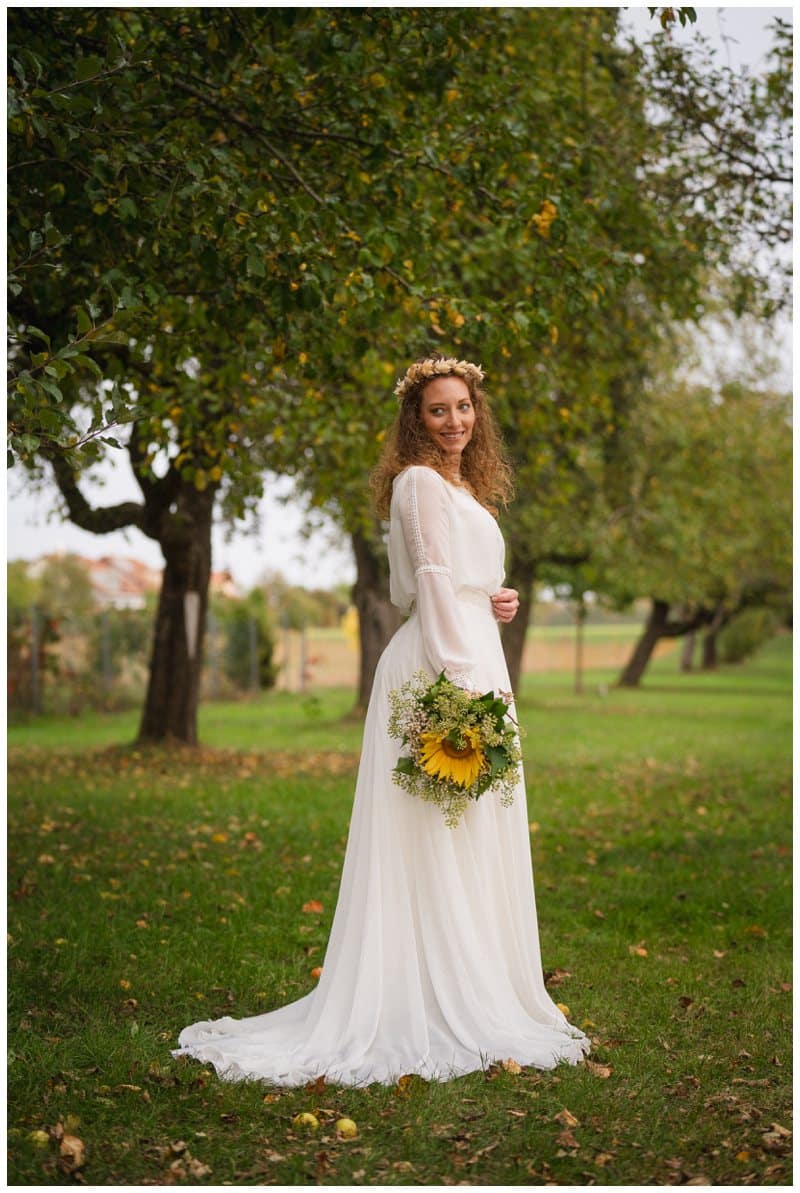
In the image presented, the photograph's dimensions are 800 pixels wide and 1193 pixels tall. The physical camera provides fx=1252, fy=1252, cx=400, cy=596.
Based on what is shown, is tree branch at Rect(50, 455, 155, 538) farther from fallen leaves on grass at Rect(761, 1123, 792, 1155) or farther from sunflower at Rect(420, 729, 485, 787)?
fallen leaves on grass at Rect(761, 1123, 792, 1155)

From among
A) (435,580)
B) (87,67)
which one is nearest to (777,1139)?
(435,580)

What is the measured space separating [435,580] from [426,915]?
4.48ft

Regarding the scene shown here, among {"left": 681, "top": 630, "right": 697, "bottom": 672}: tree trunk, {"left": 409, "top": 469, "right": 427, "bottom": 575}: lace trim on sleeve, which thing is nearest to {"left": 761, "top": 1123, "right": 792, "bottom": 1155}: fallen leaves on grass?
{"left": 409, "top": 469, "right": 427, "bottom": 575}: lace trim on sleeve

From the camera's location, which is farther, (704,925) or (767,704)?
(767,704)

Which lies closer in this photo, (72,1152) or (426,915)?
(72,1152)

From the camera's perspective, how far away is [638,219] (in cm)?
983

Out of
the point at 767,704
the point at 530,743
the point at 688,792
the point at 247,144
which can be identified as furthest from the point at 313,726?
the point at 247,144

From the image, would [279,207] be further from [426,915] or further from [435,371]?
[426,915]

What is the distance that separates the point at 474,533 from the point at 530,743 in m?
14.0

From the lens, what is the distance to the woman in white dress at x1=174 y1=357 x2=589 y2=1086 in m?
4.97

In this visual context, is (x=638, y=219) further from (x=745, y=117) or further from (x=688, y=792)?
(x=688, y=792)

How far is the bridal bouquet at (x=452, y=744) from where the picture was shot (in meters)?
4.91

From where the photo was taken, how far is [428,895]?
202 inches

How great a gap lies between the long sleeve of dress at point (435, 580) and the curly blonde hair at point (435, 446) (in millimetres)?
289
